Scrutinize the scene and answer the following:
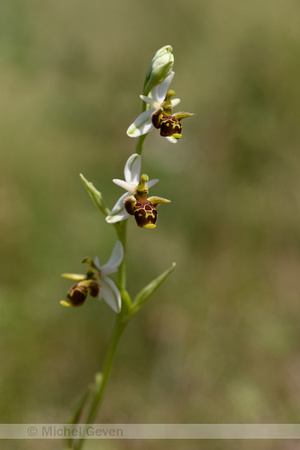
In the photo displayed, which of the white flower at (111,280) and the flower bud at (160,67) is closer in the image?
the flower bud at (160,67)

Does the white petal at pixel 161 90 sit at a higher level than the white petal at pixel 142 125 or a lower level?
higher

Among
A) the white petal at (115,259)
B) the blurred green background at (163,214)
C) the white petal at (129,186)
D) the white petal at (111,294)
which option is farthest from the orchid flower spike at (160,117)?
the blurred green background at (163,214)

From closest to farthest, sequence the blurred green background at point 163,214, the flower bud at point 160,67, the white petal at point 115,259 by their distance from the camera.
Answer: the flower bud at point 160,67
the white petal at point 115,259
the blurred green background at point 163,214

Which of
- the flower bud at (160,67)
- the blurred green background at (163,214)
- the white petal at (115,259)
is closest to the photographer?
the flower bud at (160,67)

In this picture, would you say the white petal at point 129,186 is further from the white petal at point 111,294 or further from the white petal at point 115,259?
the white petal at point 111,294

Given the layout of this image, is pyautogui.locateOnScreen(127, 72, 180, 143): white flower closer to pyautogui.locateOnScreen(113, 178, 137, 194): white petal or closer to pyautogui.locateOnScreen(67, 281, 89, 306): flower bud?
pyautogui.locateOnScreen(113, 178, 137, 194): white petal

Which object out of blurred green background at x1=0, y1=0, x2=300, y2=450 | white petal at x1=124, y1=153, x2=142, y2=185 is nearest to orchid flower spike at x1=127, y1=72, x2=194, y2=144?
white petal at x1=124, y1=153, x2=142, y2=185
